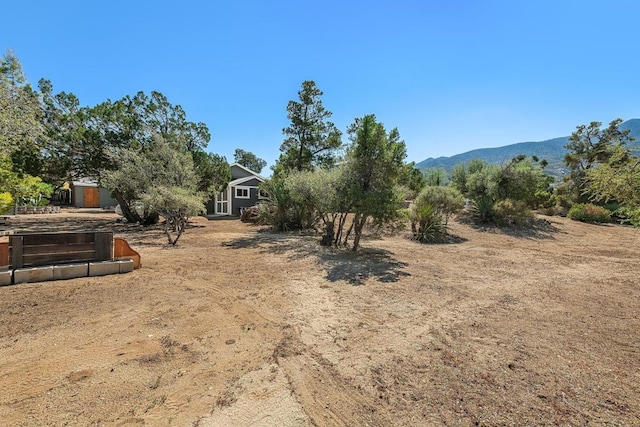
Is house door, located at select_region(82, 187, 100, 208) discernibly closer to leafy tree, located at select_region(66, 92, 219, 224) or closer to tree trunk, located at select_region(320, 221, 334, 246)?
leafy tree, located at select_region(66, 92, 219, 224)

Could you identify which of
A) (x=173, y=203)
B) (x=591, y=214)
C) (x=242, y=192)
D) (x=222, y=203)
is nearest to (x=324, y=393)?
(x=173, y=203)

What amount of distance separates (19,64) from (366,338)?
13019 mm

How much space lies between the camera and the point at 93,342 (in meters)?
3.37

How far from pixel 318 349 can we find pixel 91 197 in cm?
3627

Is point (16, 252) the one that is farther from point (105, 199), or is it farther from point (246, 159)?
point (246, 159)

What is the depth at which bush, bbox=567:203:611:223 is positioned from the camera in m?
18.0

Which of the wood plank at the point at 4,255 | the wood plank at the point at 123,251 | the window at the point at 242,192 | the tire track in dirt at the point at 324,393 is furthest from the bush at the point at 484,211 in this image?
the wood plank at the point at 4,255

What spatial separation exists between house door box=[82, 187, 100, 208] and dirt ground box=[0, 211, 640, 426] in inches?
1208

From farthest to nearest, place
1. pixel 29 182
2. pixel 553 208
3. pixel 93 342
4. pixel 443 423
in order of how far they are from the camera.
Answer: pixel 553 208
pixel 29 182
pixel 93 342
pixel 443 423

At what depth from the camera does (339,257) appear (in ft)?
28.6


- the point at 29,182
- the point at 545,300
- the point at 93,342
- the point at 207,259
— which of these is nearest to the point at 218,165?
the point at 29,182

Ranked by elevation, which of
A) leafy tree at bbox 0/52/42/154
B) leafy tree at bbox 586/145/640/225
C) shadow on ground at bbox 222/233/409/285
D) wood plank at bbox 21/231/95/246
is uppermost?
leafy tree at bbox 0/52/42/154

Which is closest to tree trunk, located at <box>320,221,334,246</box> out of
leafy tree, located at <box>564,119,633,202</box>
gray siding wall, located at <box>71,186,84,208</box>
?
leafy tree, located at <box>564,119,633,202</box>

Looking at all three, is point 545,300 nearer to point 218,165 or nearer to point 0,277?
point 0,277
